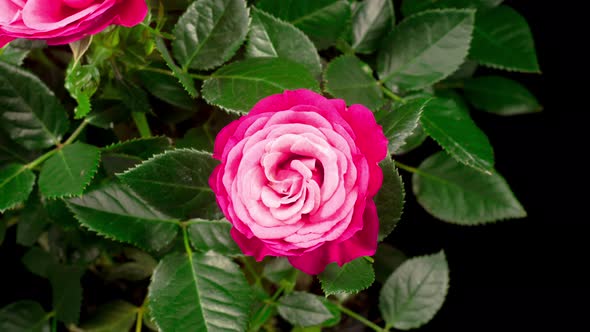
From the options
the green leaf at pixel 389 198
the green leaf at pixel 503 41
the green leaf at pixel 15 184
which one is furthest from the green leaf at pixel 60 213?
the green leaf at pixel 503 41

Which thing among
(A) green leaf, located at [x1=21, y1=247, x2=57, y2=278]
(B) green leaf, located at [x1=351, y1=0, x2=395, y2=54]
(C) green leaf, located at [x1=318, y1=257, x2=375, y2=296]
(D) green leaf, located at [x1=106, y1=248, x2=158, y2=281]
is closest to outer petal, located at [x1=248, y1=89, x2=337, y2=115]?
(C) green leaf, located at [x1=318, y1=257, x2=375, y2=296]

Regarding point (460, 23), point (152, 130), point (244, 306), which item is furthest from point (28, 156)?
point (460, 23)

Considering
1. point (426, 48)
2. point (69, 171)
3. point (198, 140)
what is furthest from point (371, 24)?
point (69, 171)

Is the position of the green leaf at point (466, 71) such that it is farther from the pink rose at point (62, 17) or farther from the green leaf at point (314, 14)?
the pink rose at point (62, 17)

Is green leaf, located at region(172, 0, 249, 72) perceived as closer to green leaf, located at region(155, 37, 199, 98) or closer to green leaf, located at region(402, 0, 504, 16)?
green leaf, located at region(155, 37, 199, 98)

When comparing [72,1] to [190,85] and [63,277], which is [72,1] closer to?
[190,85]

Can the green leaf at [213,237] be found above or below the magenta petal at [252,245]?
below

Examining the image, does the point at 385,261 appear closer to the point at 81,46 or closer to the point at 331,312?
the point at 331,312
